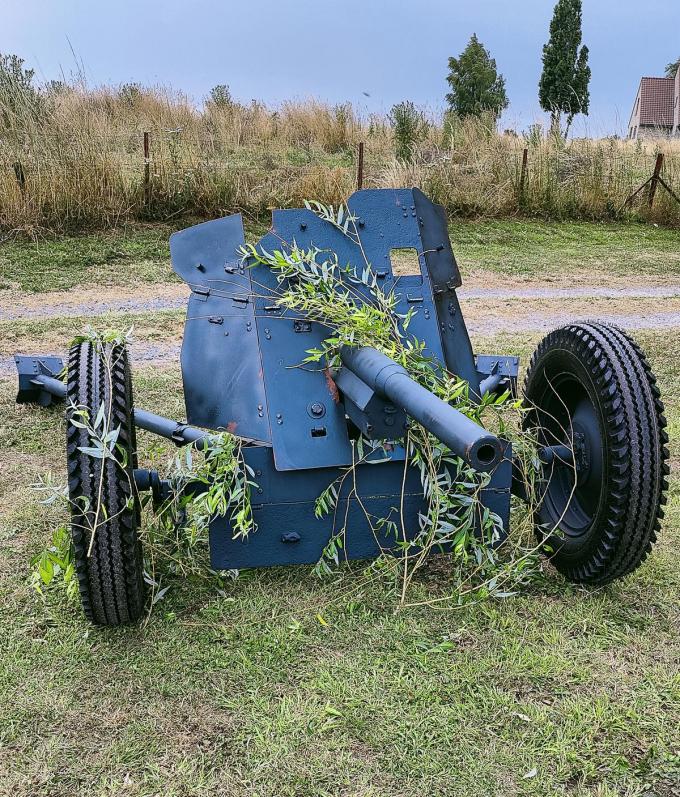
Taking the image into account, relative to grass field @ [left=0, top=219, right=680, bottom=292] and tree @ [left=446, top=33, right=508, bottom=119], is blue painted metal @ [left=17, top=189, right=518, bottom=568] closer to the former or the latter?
grass field @ [left=0, top=219, right=680, bottom=292]

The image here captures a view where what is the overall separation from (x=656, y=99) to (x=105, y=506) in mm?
49318

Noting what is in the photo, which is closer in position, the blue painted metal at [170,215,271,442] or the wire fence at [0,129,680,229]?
the blue painted metal at [170,215,271,442]

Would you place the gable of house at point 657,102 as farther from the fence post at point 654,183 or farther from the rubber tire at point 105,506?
the rubber tire at point 105,506

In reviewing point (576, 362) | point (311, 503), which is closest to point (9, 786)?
point (311, 503)

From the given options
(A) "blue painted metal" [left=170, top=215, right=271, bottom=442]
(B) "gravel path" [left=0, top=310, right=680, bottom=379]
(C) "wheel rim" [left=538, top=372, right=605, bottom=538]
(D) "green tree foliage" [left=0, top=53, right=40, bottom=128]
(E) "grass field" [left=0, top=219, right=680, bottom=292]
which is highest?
(D) "green tree foliage" [left=0, top=53, right=40, bottom=128]

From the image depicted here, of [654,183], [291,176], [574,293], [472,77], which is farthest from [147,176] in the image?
[472,77]

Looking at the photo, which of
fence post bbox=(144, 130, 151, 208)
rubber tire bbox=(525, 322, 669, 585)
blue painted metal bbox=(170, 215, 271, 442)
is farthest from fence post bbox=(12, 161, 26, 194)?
rubber tire bbox=(525, 322, 669, 585)

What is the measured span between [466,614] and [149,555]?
1312 mm

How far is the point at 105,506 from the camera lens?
2.77 meters

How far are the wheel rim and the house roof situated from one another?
151 feet

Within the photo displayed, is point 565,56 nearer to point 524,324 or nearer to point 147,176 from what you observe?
point 147,176

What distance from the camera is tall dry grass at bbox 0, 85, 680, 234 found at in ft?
34.5

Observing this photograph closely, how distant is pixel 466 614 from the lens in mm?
3174

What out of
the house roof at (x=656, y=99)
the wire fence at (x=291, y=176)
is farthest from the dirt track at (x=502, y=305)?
the house roof at (x=656, y=99)
